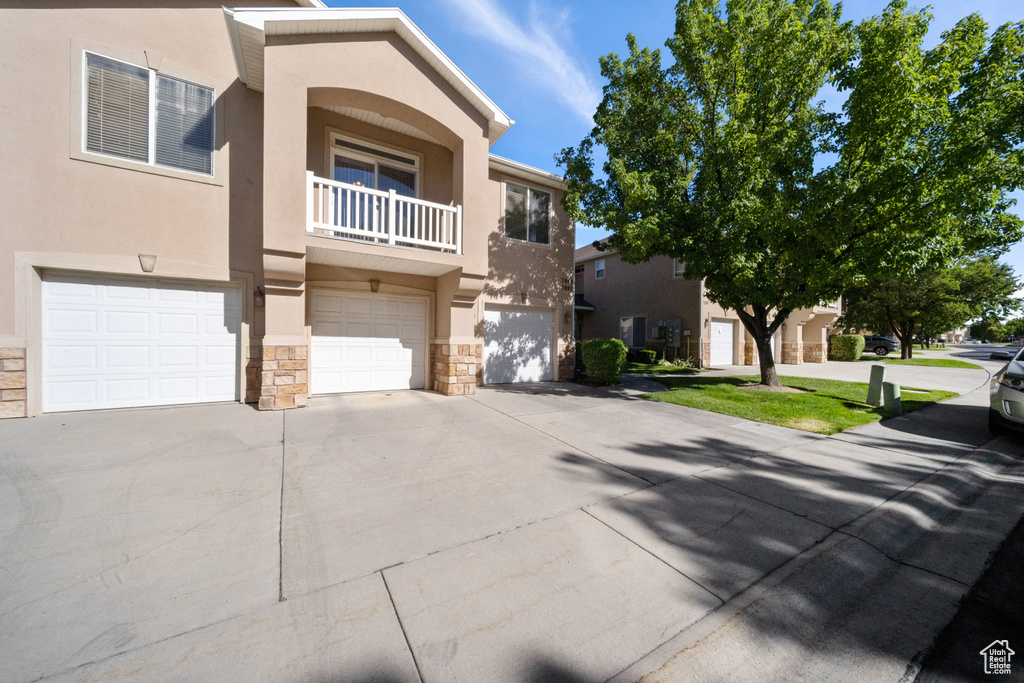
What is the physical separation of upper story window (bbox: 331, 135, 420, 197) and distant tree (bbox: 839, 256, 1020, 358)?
2585 centimetres

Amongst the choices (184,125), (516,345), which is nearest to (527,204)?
(516,345)

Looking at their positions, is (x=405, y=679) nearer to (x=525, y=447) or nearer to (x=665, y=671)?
(x=665, y=671)

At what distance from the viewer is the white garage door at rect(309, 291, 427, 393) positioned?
828 centimetres

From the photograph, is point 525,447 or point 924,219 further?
point 924,219

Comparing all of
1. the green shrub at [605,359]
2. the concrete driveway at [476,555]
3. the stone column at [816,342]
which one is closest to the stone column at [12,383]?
the concrete driveway at [476,555]

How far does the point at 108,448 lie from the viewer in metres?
4.70

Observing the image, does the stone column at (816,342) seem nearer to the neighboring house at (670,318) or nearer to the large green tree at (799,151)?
the neighboring house at (670,318)

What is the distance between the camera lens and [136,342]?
6.65 metres

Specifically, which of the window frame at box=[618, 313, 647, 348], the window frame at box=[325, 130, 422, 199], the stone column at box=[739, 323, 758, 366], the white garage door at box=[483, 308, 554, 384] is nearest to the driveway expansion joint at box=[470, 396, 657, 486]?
the white garage door at box=[483, 308, 554, 384]

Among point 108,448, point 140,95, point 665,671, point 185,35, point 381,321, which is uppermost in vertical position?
point 185,35

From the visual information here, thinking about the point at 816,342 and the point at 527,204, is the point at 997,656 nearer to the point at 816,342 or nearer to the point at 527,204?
the point at 527,204

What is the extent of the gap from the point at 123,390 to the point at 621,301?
61.0 ft

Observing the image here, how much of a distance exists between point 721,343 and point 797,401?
9.60m

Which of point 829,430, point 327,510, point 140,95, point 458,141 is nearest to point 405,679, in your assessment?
point 327,510
